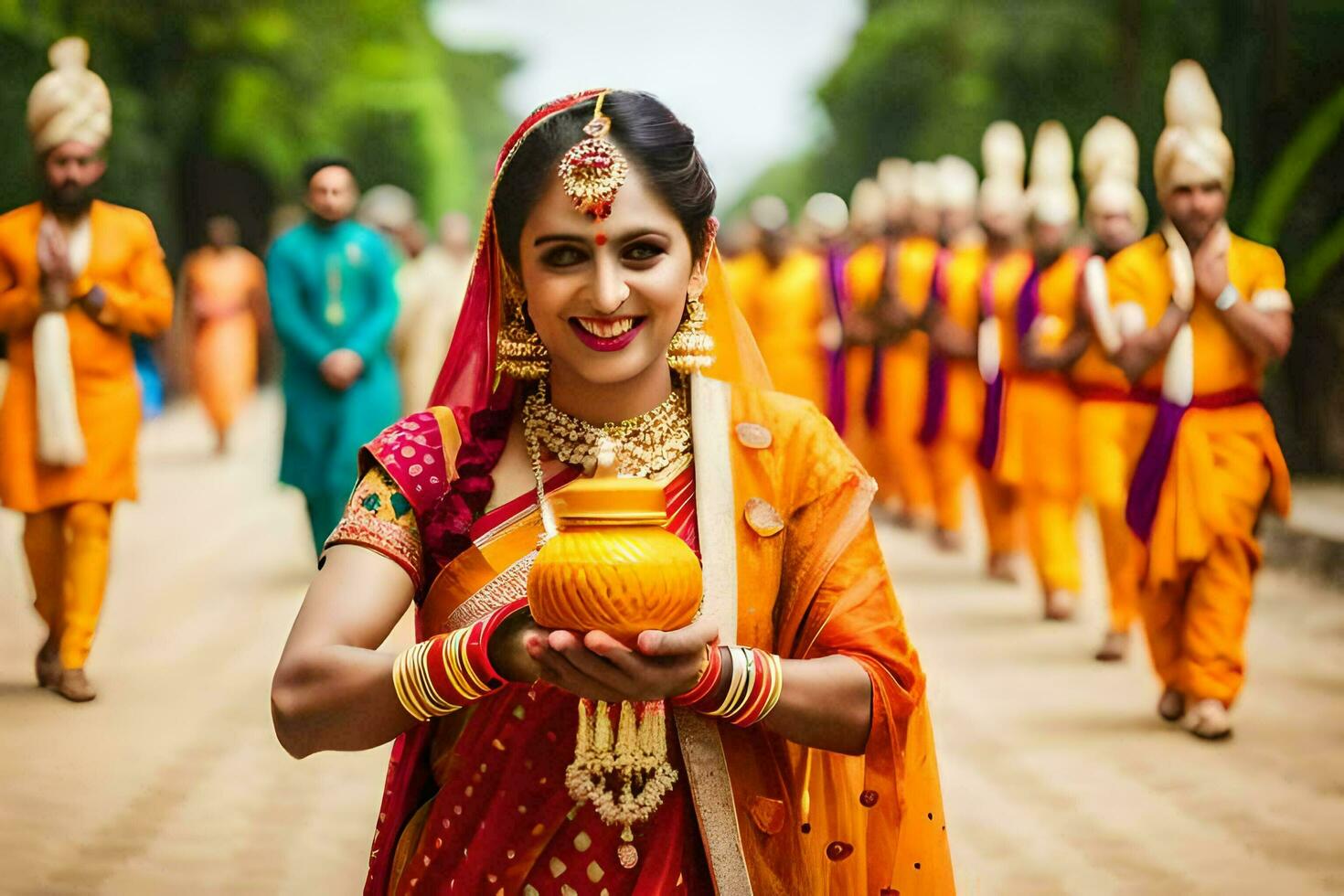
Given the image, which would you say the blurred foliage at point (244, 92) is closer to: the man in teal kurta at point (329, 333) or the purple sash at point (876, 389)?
the man in teal kurta at point (329, 333)

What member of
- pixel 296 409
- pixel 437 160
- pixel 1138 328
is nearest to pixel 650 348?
pixel 1138 328

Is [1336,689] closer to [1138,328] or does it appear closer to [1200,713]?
[1200,713]

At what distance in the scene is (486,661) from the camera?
2.29 meters

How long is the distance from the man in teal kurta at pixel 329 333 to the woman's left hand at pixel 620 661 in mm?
6645

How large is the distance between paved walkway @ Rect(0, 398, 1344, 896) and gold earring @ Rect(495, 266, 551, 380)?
2.35 meters

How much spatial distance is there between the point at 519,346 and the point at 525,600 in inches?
15.6

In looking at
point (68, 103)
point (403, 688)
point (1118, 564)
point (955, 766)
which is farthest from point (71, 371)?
point (403, 688)

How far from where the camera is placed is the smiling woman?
2.42 meters

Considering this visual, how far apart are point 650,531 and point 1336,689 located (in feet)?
19.2

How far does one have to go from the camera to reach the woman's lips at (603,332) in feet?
8.23

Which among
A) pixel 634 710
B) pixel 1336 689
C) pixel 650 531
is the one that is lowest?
pixel 1336 689

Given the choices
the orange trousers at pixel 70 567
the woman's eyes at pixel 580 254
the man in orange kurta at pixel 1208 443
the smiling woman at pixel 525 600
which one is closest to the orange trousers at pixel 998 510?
the man in orange kurta at pixel 1208 443

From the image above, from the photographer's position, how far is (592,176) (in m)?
2.45

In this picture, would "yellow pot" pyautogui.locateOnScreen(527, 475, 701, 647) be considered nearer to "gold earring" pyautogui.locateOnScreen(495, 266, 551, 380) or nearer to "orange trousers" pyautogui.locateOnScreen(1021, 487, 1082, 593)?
"gold earring" pyautogui.locateOnScreen(495, 266, 551, 380)
